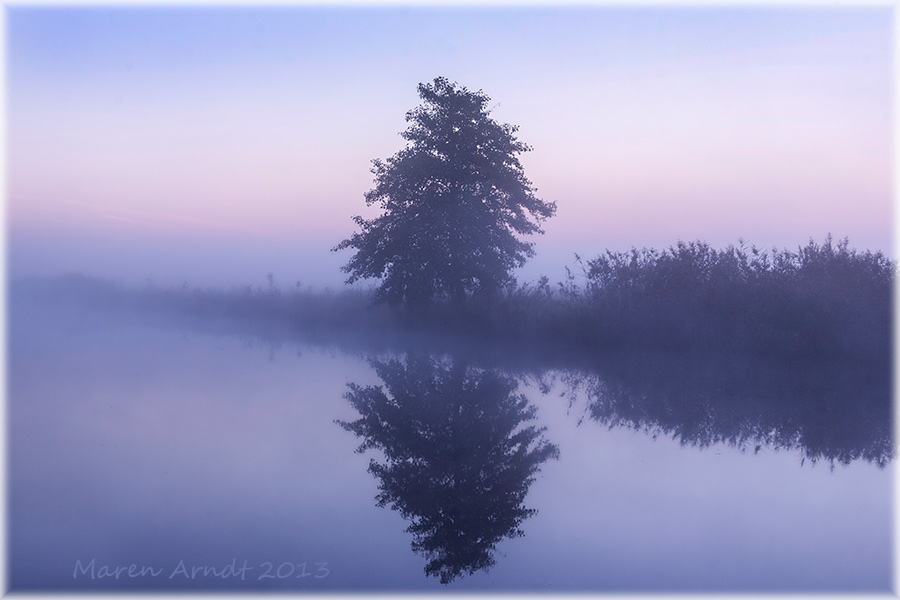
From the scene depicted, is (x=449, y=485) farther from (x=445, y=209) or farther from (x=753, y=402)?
(x=445, y=209)

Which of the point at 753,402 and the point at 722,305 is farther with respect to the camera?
the point at 722,305

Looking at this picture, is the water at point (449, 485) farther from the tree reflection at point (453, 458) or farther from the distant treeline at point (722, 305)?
the distant treeline at point (722, 305)

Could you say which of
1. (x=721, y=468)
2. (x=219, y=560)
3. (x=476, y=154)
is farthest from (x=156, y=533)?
(x=476, y=154)

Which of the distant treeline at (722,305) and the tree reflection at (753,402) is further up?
the distant treeline at (722,305)

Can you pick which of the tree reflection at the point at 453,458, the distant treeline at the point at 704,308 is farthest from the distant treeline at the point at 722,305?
the tree reflection at the point at 453,458

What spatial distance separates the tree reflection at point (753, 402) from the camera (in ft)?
30.9

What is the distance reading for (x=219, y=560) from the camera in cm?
539

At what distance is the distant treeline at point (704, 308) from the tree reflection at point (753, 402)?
2.55ft

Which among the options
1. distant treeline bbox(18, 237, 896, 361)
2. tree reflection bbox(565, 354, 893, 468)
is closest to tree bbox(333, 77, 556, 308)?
distant treeline bbox(18, 237, 896, 361)

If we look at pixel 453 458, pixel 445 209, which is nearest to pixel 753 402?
pixel 453 458

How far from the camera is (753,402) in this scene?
11859mm

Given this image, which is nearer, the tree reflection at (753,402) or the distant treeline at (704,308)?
the tree reflection at (753,402)

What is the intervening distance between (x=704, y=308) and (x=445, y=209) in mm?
9509

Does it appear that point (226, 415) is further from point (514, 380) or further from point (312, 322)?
point (312, 322)
